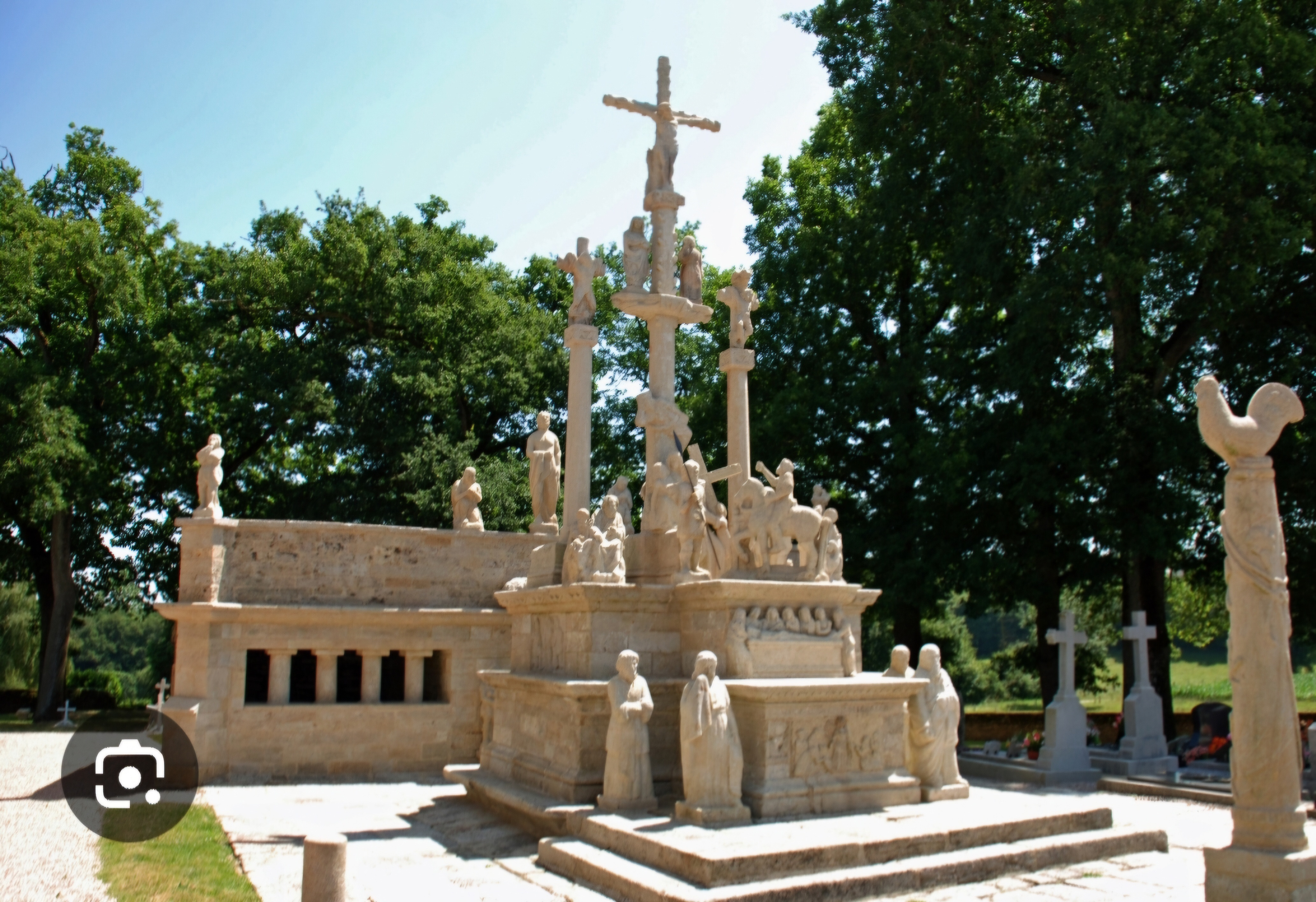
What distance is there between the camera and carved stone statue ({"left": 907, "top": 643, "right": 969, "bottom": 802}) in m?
10.1

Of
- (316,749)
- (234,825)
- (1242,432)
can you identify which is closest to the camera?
(1242,432)

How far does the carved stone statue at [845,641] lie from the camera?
401 inches

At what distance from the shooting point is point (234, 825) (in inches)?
429

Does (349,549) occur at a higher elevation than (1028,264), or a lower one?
lower

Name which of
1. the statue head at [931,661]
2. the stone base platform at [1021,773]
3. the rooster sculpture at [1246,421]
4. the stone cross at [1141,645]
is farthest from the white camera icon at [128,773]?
the stone cross at [1141,645]

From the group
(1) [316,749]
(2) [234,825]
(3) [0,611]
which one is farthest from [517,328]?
(3) [0,611]

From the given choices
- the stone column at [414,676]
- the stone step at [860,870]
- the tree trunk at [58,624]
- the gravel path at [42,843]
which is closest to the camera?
the stone step at [860,870]

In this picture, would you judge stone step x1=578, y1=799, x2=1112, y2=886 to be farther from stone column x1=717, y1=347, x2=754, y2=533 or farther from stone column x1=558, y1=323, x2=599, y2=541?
stone column x1=558, y1=323, x2=599, y2=541

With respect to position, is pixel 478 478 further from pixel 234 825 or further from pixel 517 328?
pixel 234 825

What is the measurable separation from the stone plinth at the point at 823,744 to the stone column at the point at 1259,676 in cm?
342

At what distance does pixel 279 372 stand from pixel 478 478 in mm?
5328

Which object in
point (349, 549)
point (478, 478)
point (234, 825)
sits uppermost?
point (478, 478)

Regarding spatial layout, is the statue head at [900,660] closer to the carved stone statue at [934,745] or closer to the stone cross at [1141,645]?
the carved stone statue at [934,745]

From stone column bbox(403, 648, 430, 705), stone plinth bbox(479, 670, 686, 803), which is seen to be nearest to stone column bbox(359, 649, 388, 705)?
stone column bbox(403, 648, 430, 705)
